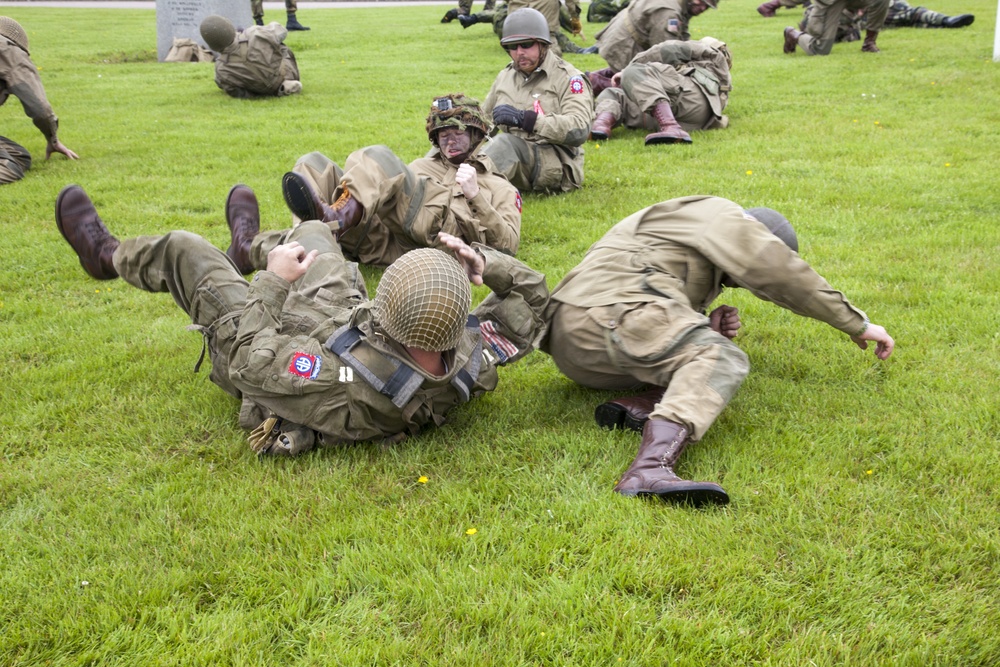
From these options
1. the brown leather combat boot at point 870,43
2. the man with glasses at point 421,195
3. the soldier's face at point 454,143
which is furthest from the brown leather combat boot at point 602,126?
the brown leather combat boot at point 870,43

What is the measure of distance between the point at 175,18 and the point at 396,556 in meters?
16.9

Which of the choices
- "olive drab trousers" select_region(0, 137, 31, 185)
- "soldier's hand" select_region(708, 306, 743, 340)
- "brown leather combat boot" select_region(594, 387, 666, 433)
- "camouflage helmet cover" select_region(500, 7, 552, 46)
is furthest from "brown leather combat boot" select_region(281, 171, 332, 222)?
"olive drab trousers" select_region(0, 137, 31, 185)

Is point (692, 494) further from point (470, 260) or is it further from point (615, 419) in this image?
point (470, 260)

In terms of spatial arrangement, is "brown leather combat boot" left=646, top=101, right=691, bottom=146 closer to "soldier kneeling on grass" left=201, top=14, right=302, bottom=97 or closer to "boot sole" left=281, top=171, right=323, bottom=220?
"boot sole" left=281, top=171, right=323, bottom=220

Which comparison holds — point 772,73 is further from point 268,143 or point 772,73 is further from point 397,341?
point 397,341

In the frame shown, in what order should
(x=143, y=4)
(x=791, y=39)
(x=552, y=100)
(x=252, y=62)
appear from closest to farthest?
(x=552, y=100)
(x=252, y=62)
(x=791, y=39)
(x=143, y=4)

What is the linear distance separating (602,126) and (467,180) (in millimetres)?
4674

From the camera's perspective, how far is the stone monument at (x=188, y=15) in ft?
56.9

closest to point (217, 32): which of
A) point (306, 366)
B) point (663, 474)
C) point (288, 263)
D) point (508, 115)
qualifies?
point (508, 115)

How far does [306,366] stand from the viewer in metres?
3.89

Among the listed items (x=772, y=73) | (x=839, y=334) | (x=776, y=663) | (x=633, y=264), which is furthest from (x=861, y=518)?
(x=772, y=73)

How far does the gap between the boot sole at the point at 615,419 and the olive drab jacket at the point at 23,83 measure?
25.2ft

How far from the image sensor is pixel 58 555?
3.38m

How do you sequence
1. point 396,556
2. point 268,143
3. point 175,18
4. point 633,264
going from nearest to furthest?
point 396,556
point 633,264
point 268,143
point 175,18
